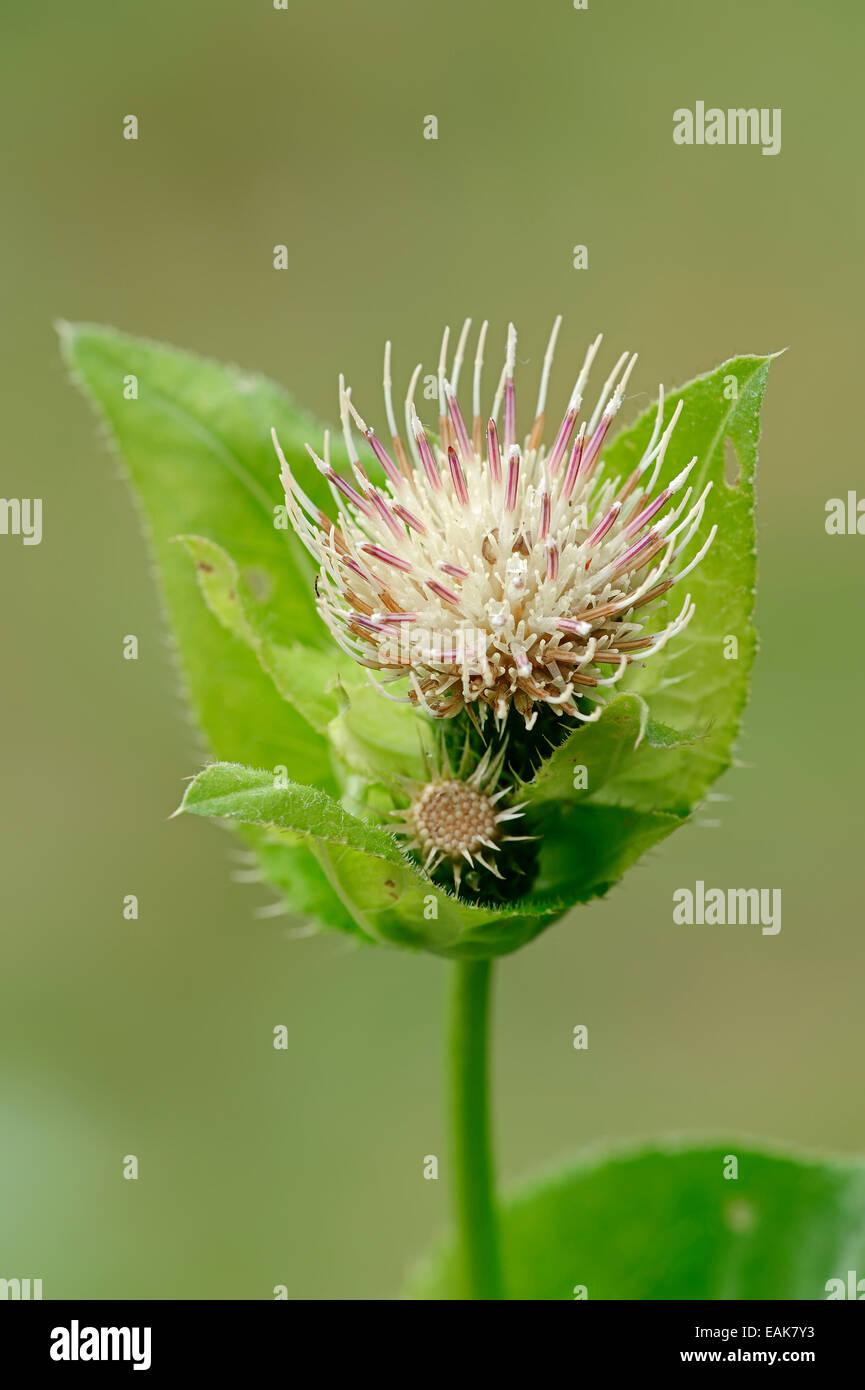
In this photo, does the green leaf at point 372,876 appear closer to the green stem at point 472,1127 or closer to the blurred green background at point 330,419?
the green stem at point 472,1127

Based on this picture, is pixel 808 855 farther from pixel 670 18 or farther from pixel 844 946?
pixel 670 18

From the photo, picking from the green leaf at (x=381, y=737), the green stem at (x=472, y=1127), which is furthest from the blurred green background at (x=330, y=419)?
the green leaf at (x=381, y=737)

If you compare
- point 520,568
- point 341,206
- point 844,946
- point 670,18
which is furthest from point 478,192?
point 520,568

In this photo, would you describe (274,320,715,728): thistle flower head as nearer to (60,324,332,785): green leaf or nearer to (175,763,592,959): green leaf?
(175,763,592,959): green leaf

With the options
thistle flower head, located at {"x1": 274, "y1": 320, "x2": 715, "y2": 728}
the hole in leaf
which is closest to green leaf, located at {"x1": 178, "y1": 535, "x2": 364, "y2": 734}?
thistle flower head, located at {"x1": 274, "y1": 320, "x2": 715, "y2": 728}

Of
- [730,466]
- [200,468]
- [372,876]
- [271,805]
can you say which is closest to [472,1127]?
[372,876]
